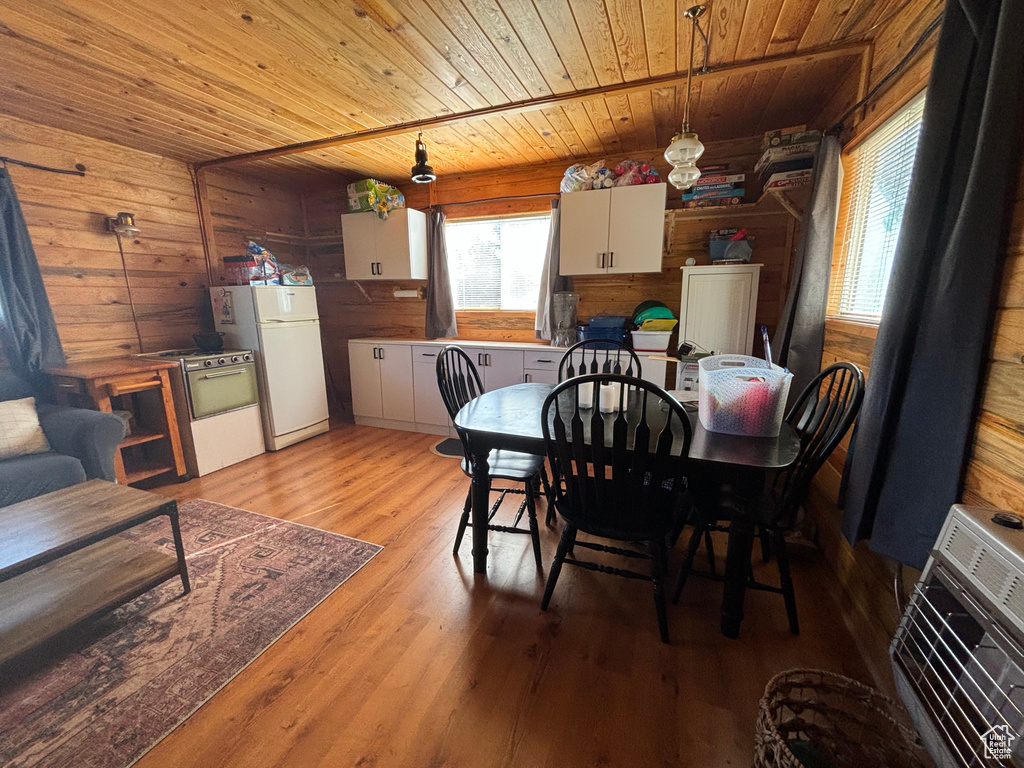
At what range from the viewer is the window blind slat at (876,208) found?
160 centimetres

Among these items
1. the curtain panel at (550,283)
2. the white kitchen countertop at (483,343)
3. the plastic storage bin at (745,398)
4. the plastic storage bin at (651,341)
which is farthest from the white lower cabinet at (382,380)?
the plastic storage bin at (745,398)

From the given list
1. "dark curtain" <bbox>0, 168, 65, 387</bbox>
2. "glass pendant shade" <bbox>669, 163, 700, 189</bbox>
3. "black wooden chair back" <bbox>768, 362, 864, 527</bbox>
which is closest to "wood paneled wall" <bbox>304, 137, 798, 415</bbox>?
"glass pendant shade" <bbox>669, 163, 700, 189</bbox>

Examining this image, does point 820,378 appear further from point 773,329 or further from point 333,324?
point 333,324

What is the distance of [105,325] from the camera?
302 cm

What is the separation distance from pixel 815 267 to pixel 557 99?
5.49ft

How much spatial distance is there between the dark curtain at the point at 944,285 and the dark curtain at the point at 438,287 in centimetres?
327

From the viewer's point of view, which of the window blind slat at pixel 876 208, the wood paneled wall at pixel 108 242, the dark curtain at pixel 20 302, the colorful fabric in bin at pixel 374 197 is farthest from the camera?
the colorful fabric in bin at pixel 374 197

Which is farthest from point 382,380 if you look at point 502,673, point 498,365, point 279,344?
point 502,673

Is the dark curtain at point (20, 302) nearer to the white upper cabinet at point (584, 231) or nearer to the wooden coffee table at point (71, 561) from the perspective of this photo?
the wooden coffee table at point (71, 561)

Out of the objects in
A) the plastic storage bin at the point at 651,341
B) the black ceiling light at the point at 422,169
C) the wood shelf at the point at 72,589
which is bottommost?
the wood shelf at the point at 72,589

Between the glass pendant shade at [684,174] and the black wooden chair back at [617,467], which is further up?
the glass pendant shade at [684,174]

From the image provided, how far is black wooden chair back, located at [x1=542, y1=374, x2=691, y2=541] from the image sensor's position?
4.42ft

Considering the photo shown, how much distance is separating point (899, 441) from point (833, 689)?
719 mm

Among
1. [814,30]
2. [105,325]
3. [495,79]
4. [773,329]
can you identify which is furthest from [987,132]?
[105,325]
